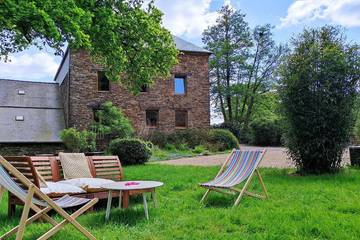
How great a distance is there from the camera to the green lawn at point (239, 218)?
399 centimetres

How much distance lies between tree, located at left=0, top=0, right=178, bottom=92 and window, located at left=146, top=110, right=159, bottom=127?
8586 mm

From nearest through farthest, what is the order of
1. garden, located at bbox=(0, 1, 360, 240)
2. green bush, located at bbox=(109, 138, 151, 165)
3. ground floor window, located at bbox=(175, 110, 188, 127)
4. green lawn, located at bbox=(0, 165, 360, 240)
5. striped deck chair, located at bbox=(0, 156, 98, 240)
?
1. striped deck chair, located at bbox=(0, 156, 98, 240)
2. green lawn, located at bbox=(0, 165, 360, 240)
3. garden, located at bbox=(0, 1, 360, 240)
4. green bush, located at bbox=(109, 138, 151, 165)
5. ground floor window, located at bbox=(175, 110, 188, 127)

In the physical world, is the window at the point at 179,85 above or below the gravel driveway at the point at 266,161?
above

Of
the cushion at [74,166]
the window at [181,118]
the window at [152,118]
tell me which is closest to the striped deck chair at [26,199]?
the cushion at [74,166]

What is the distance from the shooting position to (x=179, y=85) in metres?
24.2

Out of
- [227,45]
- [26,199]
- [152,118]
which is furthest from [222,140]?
[26,199]

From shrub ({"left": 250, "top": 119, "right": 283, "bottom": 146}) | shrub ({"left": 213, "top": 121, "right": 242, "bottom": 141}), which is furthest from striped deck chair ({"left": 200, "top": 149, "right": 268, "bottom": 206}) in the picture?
shrub ({"left": 213, "top": 121, "right": 242, "bottom": 141})

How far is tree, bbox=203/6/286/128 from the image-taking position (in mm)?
33469

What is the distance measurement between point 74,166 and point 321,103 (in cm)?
611

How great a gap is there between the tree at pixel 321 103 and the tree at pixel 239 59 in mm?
24073

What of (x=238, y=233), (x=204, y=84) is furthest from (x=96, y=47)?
(x=204, y=84)

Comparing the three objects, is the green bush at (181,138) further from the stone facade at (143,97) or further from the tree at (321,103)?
the tree at (321,103)

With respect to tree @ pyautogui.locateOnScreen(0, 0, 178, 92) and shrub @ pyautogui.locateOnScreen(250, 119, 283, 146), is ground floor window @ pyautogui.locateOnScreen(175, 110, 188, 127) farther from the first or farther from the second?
tree @ pyautogui.locateOnScreen(0, 0, 178, 92)

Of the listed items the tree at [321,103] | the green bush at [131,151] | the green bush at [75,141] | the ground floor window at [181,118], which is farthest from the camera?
the ground floor window at [181,118]
